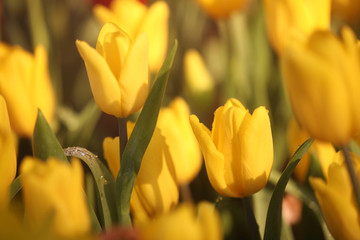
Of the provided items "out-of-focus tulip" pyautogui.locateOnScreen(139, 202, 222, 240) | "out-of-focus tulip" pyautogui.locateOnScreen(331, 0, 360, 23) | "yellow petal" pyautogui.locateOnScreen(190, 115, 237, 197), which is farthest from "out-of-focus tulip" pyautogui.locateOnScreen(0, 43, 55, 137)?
"out-of-focus tulip" pyautogui.locateOnScreen(331, 0, 360, 23)

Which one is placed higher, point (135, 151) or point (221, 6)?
point (221, 6)

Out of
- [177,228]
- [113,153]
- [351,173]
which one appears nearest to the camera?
[177,228]

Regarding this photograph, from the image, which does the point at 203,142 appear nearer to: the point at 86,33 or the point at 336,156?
the point at 336,156

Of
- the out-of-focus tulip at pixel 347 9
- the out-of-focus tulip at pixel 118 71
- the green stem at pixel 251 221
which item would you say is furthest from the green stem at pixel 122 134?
the out-of-focus tulip at pixel 347 9

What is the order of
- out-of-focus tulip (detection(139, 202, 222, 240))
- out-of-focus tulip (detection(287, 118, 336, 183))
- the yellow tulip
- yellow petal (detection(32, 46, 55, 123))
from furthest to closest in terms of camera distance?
1. the yellow tulip
2. yellow petal (detection(32, 46, 55, 123))
3. out-of-focus tulip (detection(287, 118, 336, 183))
4. out-of-focus tulip (detection(139, 202, 222, 240))

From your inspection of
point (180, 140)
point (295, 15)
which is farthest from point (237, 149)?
point (295, 15)

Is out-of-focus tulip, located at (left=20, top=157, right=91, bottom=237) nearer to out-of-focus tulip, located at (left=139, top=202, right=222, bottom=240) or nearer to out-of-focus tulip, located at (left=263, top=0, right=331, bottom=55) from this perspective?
out-of-focus tulip, located at (left=139, top=202, right=222, bottom=240)

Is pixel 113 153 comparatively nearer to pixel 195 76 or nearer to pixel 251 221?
pixel 251 221
